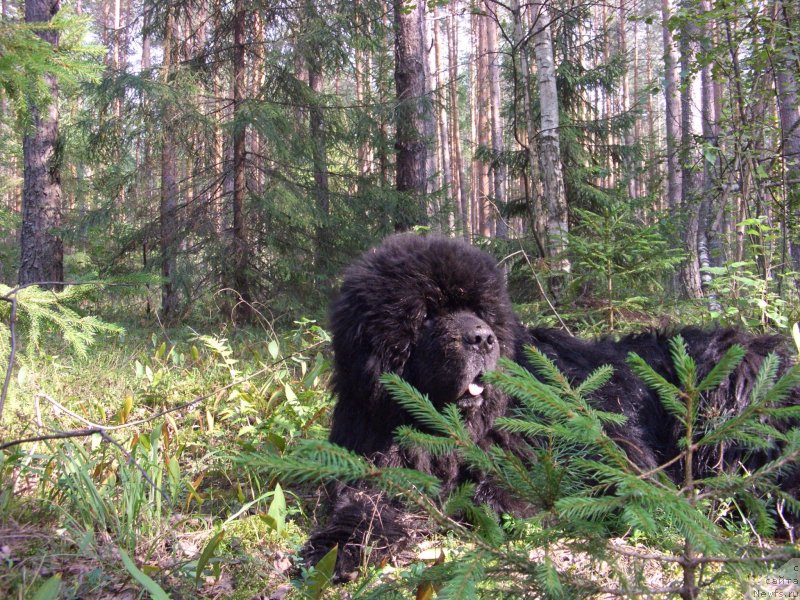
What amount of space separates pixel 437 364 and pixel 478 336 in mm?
263

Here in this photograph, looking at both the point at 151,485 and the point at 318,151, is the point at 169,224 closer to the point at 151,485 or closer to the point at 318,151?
the point at 318,151

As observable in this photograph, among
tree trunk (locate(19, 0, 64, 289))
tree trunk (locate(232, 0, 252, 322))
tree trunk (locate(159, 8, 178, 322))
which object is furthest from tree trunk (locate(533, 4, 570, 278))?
tree trunk (locate(19, 0, 64, 289))

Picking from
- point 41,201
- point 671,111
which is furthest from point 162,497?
point 671,111

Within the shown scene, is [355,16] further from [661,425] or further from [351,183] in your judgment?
[661,425]

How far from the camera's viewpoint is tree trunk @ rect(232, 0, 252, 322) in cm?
998

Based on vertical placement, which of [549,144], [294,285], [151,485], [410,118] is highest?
[410,118]

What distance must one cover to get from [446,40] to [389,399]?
34.1 metres

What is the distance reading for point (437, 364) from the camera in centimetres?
304

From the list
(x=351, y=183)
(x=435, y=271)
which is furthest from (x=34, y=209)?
(x=435, y=271)

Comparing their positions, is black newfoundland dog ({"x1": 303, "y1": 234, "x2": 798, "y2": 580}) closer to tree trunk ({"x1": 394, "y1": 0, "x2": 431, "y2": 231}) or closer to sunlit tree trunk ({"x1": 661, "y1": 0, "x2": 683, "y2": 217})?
sunlit tree trunk ({"x1": 661, "y1": 0, "x2": 683, "y2": 217})

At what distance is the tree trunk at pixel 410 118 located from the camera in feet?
35.7

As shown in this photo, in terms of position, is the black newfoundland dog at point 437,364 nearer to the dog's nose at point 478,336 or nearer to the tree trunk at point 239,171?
the dog's nose at point 478,336

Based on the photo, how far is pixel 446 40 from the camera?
33.3 m

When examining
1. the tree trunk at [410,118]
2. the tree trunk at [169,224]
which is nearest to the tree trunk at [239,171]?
the tree trunk at [169,224]
